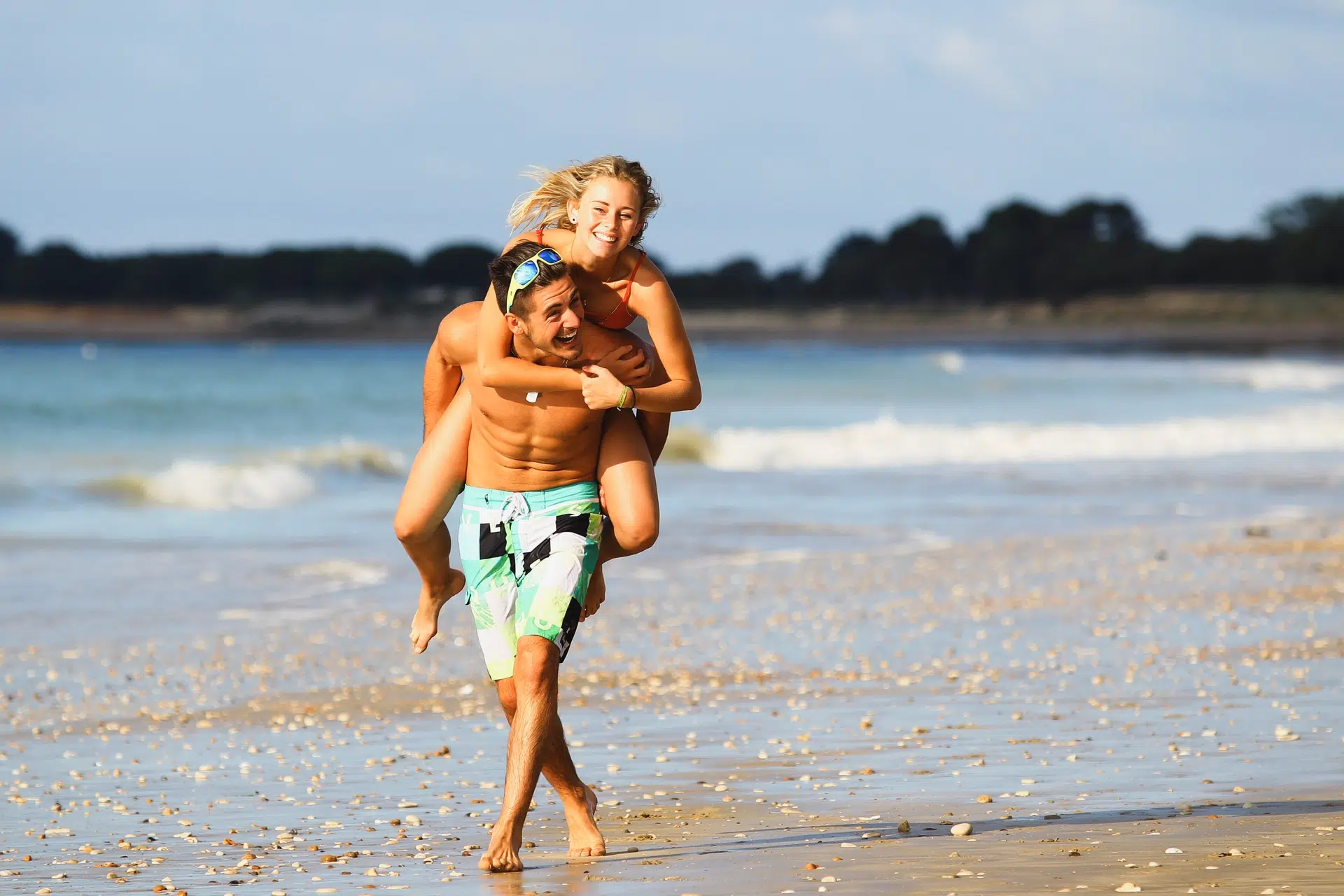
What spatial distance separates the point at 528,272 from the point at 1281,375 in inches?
2003

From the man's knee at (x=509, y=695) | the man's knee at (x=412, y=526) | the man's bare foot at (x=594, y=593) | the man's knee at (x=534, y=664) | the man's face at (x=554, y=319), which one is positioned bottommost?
the man's knee at (x=509, y=695)

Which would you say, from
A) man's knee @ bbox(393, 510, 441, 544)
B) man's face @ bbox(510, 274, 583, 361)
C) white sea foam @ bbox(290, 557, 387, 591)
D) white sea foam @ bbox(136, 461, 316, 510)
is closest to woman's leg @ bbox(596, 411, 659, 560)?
man's face @ bbox(510, 274, 583, 361)

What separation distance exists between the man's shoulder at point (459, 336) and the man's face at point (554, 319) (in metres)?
0.38

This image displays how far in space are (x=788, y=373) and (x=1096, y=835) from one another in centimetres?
5548

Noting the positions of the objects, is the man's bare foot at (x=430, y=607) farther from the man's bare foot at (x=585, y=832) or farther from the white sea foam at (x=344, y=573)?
the white sea foam at (x=344, y=573)

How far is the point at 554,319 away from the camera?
493 cm

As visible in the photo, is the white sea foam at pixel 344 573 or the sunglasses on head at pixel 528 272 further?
the white sea foam at pixel 344 573

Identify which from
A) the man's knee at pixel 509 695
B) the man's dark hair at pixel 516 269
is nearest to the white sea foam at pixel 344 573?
the man's knee at pixel 509 695

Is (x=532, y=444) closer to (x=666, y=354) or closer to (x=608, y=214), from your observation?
(x=666, y=354)

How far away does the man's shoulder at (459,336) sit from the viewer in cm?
534

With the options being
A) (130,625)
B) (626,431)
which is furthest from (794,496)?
(626,431)

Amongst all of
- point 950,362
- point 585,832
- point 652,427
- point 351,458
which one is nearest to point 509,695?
point 585,832

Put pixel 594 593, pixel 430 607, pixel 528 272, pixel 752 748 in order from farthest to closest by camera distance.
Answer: pixel 752 748
pixel 430 607
pixel 594 593
pixel 528 272

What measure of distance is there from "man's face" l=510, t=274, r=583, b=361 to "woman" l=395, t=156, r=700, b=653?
0.07 metres
